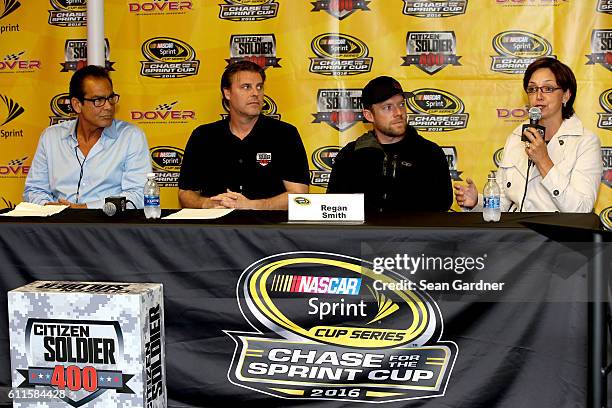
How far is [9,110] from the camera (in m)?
4.79

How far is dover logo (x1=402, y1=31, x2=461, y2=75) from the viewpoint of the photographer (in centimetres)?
429

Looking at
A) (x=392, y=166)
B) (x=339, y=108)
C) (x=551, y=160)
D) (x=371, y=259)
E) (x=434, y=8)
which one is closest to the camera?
(x=371, y=259)

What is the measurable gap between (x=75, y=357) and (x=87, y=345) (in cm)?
7

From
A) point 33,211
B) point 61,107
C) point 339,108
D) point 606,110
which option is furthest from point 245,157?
point 606,110

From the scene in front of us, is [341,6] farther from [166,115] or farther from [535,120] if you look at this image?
A: [535,120]

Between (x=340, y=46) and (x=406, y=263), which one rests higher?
(x=340, y=46)

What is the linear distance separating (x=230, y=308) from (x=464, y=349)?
2.75 feet

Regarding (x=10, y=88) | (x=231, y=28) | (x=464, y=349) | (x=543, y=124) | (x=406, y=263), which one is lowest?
(x=464, y=349)

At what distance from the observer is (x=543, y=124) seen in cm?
327

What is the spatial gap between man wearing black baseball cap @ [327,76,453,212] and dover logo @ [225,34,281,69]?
1026mm

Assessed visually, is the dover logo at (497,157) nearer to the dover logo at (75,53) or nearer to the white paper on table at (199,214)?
the white paper on table at (199,214)

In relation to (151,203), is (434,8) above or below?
above

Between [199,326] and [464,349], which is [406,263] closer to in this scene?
[464,349]

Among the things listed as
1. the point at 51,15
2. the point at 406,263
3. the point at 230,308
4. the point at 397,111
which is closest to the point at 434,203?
the point at 397,111
